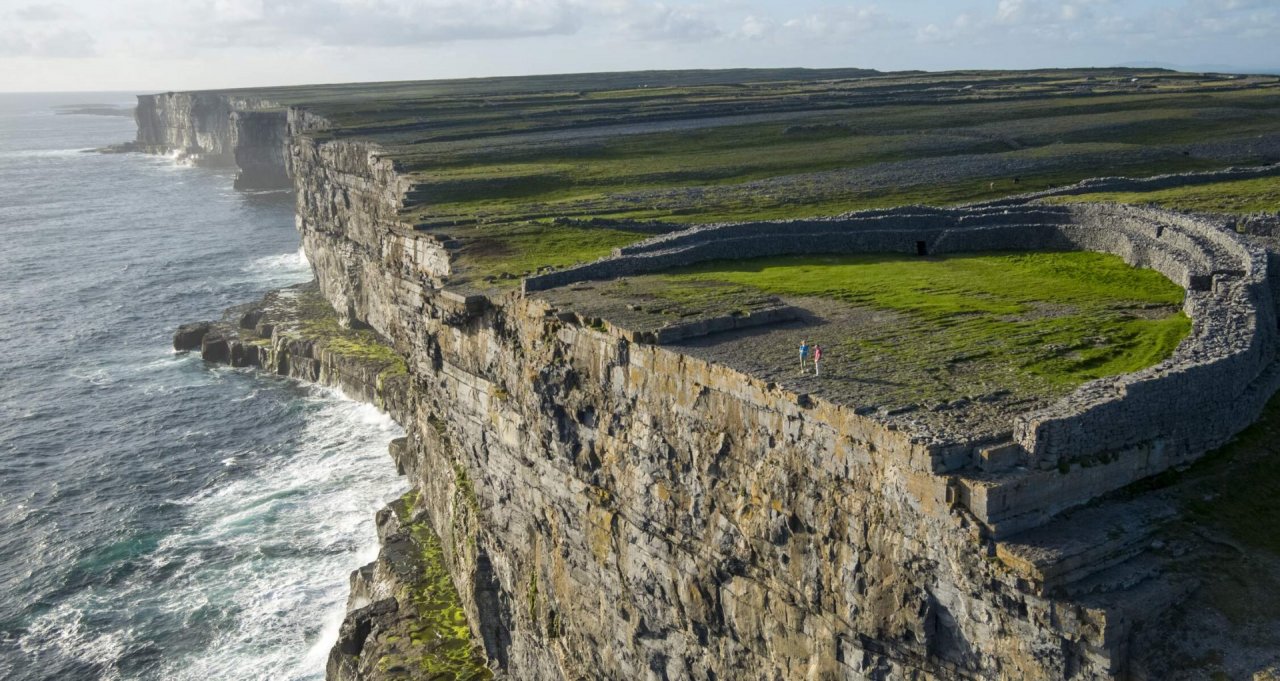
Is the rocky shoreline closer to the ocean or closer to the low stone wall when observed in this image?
the ocean

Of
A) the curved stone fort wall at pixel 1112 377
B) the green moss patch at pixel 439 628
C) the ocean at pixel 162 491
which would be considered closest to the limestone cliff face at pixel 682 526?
the green moss patch at pixel 439 628

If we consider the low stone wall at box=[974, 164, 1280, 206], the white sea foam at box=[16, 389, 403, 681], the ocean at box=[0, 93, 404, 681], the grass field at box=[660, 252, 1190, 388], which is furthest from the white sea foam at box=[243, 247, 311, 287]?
the low stone wall at box=[974, 164, 1280, 206]

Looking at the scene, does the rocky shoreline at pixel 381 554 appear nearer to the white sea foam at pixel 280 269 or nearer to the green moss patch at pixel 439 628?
the green moss patch at pixel 439 628

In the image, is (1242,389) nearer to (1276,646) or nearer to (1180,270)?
(1276,646)

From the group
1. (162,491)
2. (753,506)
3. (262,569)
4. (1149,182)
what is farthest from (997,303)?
(162,491)

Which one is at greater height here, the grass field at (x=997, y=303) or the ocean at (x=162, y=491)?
the grass field at (x=997, y=303)

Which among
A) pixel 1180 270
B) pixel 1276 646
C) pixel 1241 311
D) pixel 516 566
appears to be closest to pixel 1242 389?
pixel 1241 311
